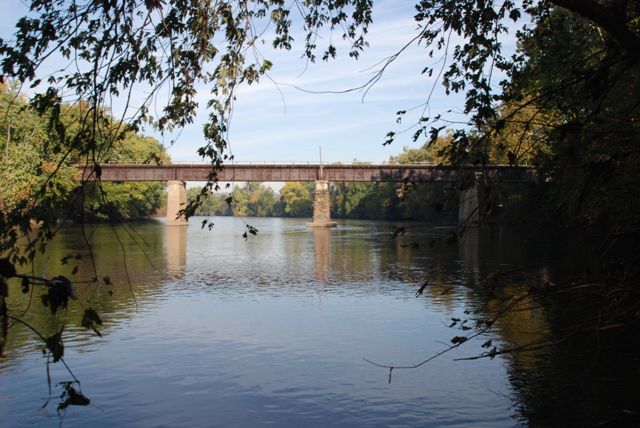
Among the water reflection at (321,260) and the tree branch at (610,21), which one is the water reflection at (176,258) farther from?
the tree branch at (610,21)

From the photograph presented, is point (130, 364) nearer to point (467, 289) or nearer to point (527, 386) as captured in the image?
point (527, 386)

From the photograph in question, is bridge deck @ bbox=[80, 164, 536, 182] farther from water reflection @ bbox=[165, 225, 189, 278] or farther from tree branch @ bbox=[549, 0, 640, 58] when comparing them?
tree branch @ bbox=[549, 0, 640, 58]

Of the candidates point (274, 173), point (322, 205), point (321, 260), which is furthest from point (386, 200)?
point (321, 260)

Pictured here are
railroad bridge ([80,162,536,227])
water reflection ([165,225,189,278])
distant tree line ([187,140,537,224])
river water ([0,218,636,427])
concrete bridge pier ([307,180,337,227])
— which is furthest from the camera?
concrete bridge pier ([307,180,337,227])

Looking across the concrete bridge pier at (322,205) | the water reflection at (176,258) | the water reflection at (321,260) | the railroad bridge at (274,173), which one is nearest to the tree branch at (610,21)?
the water reflection at (321,260)

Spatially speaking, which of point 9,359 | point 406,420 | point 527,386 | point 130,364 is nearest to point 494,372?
point 527,386

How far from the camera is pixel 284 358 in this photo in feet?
44.4

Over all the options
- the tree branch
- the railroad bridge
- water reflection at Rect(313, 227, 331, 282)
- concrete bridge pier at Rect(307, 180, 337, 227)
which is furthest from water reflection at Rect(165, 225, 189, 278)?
concrete bridge pier at Rect(307, 180, 337, 227)

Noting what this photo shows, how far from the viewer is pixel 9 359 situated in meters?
13.1

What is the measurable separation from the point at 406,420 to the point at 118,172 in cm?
7265

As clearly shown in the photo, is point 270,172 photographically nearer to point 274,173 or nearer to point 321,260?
point 274,173

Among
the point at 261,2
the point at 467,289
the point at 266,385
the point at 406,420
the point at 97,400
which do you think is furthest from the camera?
the point at 467,289

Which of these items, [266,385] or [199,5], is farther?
[266,385]

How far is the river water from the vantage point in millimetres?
10031
